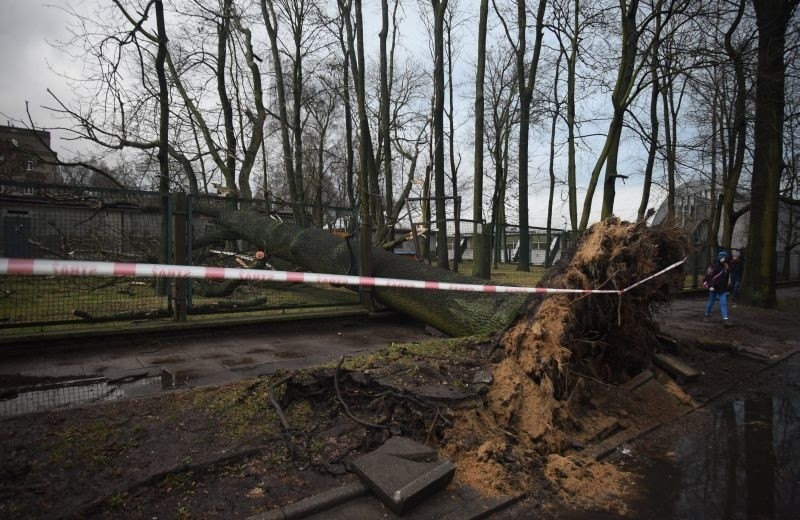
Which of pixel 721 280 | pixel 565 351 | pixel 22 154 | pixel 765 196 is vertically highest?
pixel 22 154

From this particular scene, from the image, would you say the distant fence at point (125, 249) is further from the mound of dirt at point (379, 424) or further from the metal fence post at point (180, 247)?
the mound of dirt at point (379, 424)

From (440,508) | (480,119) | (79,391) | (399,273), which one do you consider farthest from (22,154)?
(480,119)

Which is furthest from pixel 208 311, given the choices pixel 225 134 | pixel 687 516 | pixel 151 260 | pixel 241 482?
pixel 225 134

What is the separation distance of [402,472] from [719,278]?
10.7 meters

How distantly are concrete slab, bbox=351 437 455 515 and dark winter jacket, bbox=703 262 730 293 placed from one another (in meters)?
10.3

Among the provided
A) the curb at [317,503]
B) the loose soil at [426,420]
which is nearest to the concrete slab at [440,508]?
the curb at [317,503]

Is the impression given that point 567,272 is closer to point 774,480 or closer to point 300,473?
point 774,480

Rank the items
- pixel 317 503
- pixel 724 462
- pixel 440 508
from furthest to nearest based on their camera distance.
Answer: pixel 724 462
pixel 440 508
pixel 317 503

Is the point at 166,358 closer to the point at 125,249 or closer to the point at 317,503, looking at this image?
the point at 125,249

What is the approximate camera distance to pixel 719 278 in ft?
33.7

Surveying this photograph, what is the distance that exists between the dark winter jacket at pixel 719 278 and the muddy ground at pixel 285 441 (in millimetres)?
7157

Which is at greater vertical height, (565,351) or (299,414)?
(565,351)

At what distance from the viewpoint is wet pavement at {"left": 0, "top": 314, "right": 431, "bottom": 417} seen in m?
4.18

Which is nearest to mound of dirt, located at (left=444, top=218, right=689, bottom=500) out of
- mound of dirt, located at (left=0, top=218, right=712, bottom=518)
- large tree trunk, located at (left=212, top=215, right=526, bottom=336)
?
mound of dirt, located at (left=0, top=218, right=712, bottom=518)
